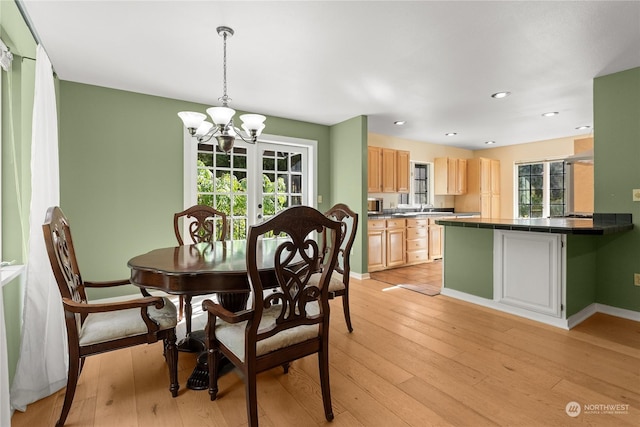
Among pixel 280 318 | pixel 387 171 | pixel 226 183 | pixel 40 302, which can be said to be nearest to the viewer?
pixel 280 318

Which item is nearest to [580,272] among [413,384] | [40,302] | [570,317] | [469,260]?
[570,317]

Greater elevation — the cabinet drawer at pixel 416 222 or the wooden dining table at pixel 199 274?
the cabinet drawer at pixel 416 222

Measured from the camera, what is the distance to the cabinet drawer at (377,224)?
4838mm

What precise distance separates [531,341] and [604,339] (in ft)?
2.01

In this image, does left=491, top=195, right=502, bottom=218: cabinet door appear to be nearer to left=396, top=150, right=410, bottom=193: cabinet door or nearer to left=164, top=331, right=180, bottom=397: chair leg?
left=396, top=150, right=410, bottom=193: cabinet door

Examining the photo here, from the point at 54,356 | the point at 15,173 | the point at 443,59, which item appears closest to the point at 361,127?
the point at 443,59

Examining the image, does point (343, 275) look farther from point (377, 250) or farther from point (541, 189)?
point (541, 189)

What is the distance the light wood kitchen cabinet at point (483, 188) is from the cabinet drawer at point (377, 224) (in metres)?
2.78

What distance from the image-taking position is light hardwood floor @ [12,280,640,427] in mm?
1631

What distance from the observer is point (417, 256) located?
558 cm

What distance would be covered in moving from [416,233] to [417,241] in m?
0.14

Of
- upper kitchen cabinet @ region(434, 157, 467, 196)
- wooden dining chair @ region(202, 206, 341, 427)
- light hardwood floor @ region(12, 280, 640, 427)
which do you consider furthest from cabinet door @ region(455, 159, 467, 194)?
wooden dining chair @ region(202, 206, 341, 427)

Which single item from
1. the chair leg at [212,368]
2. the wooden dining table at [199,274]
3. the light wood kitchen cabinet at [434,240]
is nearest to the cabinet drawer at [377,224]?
the light wood kitchen cabinet at [434,240]

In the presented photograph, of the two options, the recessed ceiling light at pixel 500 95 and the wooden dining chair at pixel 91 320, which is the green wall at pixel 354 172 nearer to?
the recessed ceiling light at pixel 500 95
